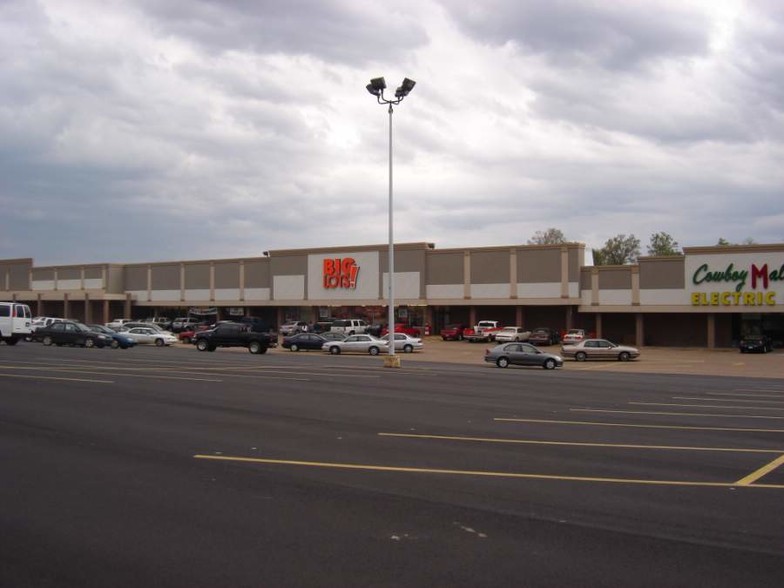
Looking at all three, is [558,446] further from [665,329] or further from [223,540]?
[665,329]

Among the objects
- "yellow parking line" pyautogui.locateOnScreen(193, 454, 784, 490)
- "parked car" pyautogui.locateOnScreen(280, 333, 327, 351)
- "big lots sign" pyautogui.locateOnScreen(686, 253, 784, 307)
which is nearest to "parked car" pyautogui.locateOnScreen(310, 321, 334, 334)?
"parked car" pyautogui.locateOnScreen(280, 333, 327, 351)

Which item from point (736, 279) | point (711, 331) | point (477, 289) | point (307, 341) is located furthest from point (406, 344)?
point (736, 279)

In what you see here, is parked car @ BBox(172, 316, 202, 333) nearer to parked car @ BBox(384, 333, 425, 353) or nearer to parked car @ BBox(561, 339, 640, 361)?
parked car @ BBox(384, 333, 425, 353)

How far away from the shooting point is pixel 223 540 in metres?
6.78

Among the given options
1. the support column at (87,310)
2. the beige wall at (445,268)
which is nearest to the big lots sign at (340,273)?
the beige wall at (445,268)

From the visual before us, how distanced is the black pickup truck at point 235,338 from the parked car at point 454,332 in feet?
73.4

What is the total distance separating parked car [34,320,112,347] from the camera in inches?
1775

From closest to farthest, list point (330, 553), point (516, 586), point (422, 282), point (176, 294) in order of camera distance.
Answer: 1. point (516, 586)
2. point (330, 553)
3. point (422, 282)
4. point (176, 294)

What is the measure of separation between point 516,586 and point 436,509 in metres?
2.29

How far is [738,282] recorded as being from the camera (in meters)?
53.3

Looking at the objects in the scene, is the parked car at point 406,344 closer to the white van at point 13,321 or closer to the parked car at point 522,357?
the parked car at point 522,357

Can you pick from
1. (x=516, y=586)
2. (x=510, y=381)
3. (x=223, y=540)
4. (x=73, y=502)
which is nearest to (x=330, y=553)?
(x=223, y=540)

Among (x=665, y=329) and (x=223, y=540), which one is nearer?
(x=223, y=540)

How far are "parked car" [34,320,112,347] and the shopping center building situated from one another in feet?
91.6
